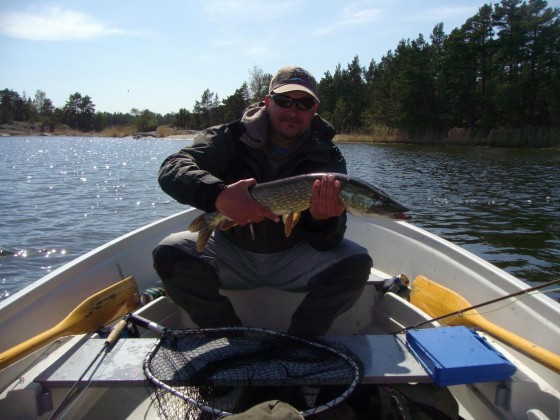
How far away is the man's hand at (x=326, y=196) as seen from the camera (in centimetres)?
253

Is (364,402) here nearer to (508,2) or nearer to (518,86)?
(518,86)

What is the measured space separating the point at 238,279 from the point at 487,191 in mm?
14497

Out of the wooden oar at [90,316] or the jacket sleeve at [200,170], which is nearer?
the wooden oar at [90,316]

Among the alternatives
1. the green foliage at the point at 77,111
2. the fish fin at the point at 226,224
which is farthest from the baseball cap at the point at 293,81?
the green foliage at the point at 77,111

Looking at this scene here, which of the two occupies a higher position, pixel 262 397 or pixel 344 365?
pixel 344 365

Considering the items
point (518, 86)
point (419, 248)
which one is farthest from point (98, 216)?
point (518, 86)

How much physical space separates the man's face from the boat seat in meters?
1.38

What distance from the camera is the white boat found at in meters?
1.97

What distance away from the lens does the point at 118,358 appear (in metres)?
2.09

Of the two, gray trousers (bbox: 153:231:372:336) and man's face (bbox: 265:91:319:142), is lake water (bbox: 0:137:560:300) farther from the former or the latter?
man's face (bbox: 265:91:319:142)

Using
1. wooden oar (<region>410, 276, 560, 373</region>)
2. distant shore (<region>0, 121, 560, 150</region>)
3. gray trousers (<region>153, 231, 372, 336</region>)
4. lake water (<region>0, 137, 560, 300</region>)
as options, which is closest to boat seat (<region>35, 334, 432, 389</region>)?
gray trousers (<region>153, 231, 372, 336</region>)

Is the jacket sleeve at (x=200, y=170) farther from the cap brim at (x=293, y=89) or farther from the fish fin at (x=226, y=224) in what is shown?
the cap brim at (x=293, y=89)

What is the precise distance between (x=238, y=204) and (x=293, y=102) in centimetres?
88

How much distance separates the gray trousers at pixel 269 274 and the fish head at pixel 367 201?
0.28 metres
